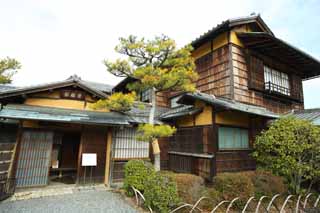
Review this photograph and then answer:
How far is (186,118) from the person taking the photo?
29.8ft

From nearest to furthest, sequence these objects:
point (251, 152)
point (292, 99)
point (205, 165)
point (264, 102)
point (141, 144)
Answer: point (205, 165), point (251, 152), point (141, 144), point (264, 102), point (292, 99)

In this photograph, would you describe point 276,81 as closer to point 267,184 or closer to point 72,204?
point 267,184

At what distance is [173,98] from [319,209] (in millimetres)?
8759

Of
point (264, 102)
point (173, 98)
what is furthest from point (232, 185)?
point (173, 98)

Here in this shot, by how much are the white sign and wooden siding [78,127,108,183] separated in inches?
12.4

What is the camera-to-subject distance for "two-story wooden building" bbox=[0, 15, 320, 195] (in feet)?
23.2

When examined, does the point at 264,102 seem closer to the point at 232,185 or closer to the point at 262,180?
the point at 262,180

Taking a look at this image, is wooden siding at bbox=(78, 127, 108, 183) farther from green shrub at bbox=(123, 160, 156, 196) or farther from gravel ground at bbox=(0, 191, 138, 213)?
green shrub at bbox=(123, 160, 156, 196)

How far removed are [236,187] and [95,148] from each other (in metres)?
5.85

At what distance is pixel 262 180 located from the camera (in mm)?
6648

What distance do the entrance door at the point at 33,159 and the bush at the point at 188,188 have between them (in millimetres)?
5136

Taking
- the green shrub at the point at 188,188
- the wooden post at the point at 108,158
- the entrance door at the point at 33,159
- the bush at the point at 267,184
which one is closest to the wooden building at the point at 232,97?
the bush at the point at 267,184

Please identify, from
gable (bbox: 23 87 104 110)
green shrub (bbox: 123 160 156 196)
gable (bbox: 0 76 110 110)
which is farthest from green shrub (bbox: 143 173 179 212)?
gable (bbox: 23 87 104 110)

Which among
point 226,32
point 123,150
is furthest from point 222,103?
point 123,150
